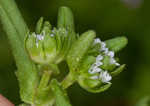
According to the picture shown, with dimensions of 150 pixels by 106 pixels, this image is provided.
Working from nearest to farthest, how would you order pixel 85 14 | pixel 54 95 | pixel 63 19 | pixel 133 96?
1. pixel 54 95
2. pixel 63 19
3. pixel 133 96
4. pixel 85 14

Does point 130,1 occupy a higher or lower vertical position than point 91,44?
lower

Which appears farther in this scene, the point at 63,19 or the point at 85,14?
the point at 85,14

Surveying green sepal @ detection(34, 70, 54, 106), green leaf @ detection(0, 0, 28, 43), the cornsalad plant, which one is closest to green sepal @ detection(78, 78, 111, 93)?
the cornsalad plant

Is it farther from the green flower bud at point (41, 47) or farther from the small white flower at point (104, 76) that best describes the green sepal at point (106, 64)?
the green flower bud at point (41, 47)

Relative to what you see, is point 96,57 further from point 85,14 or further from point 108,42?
point 85,14

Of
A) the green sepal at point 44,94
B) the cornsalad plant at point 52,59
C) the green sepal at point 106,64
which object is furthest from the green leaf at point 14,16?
the green sepal at point 106,64

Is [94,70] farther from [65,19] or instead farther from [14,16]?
[14,16]

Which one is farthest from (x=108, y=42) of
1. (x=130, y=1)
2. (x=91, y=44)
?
(x=130, y=1)
